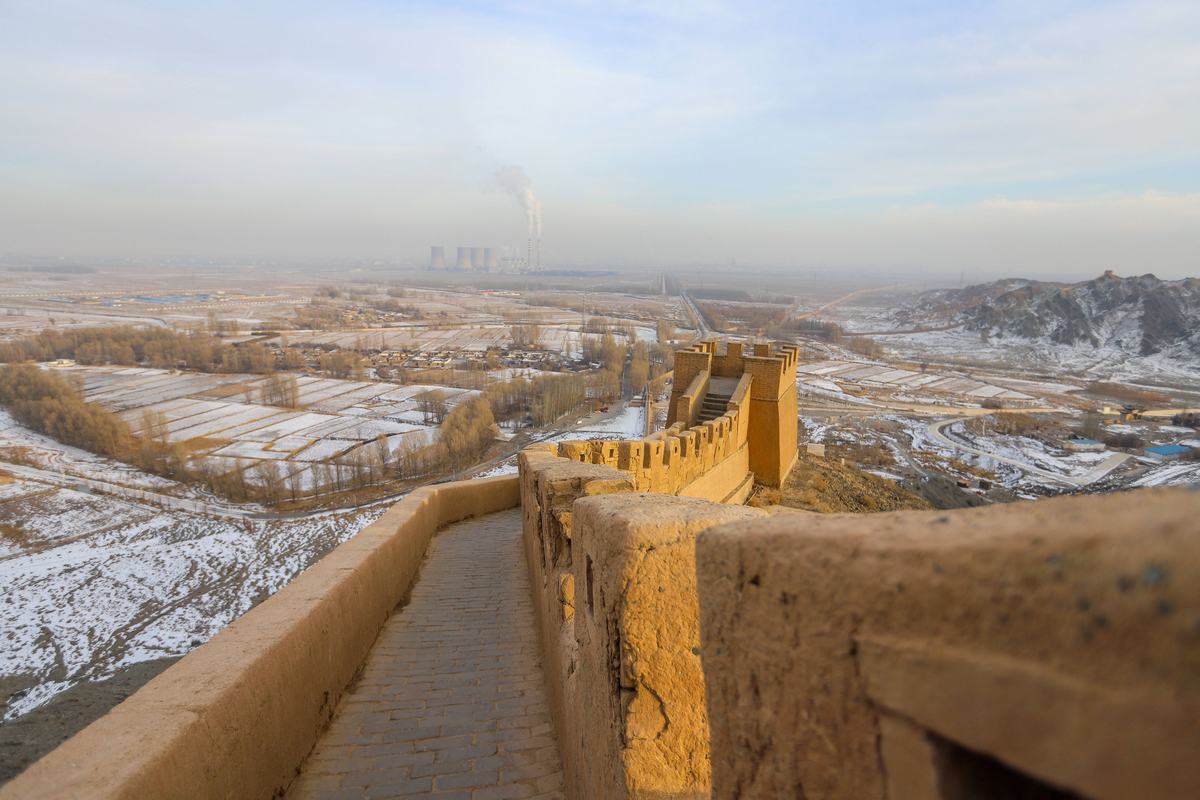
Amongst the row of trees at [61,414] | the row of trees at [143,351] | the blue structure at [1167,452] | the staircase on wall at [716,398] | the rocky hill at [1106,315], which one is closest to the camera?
the staircase on wall at [716,398]

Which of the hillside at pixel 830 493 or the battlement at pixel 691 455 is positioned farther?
the hillside at pixel 830 493

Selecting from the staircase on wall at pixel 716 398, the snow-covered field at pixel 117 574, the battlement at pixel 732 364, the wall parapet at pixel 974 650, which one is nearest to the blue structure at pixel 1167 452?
the battlement at pixel 732 364

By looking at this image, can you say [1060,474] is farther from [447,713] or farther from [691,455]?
[447,713]

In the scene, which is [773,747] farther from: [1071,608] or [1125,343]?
[1125,343]

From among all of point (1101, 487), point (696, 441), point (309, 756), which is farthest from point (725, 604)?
point (1101, 487)

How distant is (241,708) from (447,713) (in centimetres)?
124

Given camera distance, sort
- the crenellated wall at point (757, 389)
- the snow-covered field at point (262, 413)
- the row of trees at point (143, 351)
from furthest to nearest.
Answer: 1. the row of trees at point (143, 351)
2. the snow-covered field at point (262, 413)
3. the crenellated wall at point (757, 389)

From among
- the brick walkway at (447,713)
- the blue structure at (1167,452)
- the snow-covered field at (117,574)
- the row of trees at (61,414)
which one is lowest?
the snow-covered field at (117,574)

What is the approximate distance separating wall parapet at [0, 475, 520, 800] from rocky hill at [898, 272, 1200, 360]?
69827 millimetres

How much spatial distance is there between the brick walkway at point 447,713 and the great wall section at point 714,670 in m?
0.02

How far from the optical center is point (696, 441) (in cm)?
828

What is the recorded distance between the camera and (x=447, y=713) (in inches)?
136

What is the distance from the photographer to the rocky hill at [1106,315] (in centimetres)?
5600

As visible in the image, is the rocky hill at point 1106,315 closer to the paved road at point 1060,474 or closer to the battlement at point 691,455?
the paved road at point 1060,474
